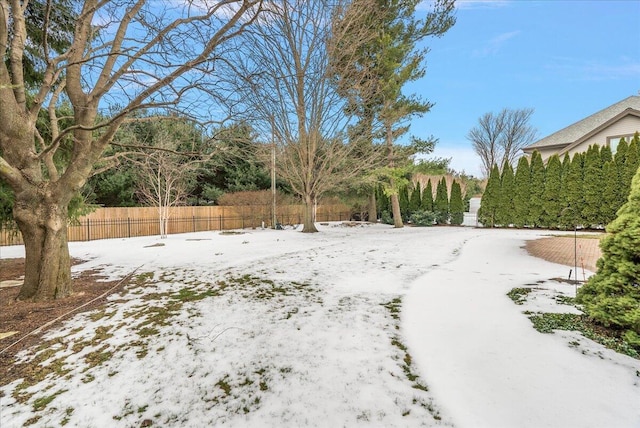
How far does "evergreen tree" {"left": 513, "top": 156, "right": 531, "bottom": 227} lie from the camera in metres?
15.2

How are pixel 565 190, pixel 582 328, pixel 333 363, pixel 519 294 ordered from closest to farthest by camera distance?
pixel 333 363 → pixel 582 328 → pixel 519 294 → pixel 565 190

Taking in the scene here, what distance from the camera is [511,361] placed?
8.19 feet

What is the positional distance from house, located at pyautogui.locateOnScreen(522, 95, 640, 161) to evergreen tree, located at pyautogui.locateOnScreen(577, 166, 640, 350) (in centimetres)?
1606

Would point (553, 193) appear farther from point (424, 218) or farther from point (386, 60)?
point (386, 60)

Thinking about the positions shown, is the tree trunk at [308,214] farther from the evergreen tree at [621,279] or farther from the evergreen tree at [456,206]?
the evergreen tree at [621,279]

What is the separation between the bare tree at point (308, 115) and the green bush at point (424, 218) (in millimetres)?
7111

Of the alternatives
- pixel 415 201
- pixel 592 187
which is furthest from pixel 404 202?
pixel 592 187

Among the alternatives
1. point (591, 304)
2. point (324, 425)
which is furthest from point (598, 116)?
point (324, 425)

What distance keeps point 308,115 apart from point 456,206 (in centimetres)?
1144

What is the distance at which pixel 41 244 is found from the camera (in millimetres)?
4301

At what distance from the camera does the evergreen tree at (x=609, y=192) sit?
1241 centimetres

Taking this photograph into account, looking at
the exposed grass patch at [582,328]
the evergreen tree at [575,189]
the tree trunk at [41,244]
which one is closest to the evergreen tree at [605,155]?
the evergreen tree at [575,189]

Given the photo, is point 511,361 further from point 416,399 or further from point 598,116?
point 598,116

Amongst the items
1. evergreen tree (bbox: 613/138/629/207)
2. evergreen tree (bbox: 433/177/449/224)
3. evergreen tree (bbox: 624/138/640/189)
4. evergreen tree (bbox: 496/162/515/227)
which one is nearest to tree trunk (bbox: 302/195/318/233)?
evergreen tree (bbox: 433/177/449/224)
